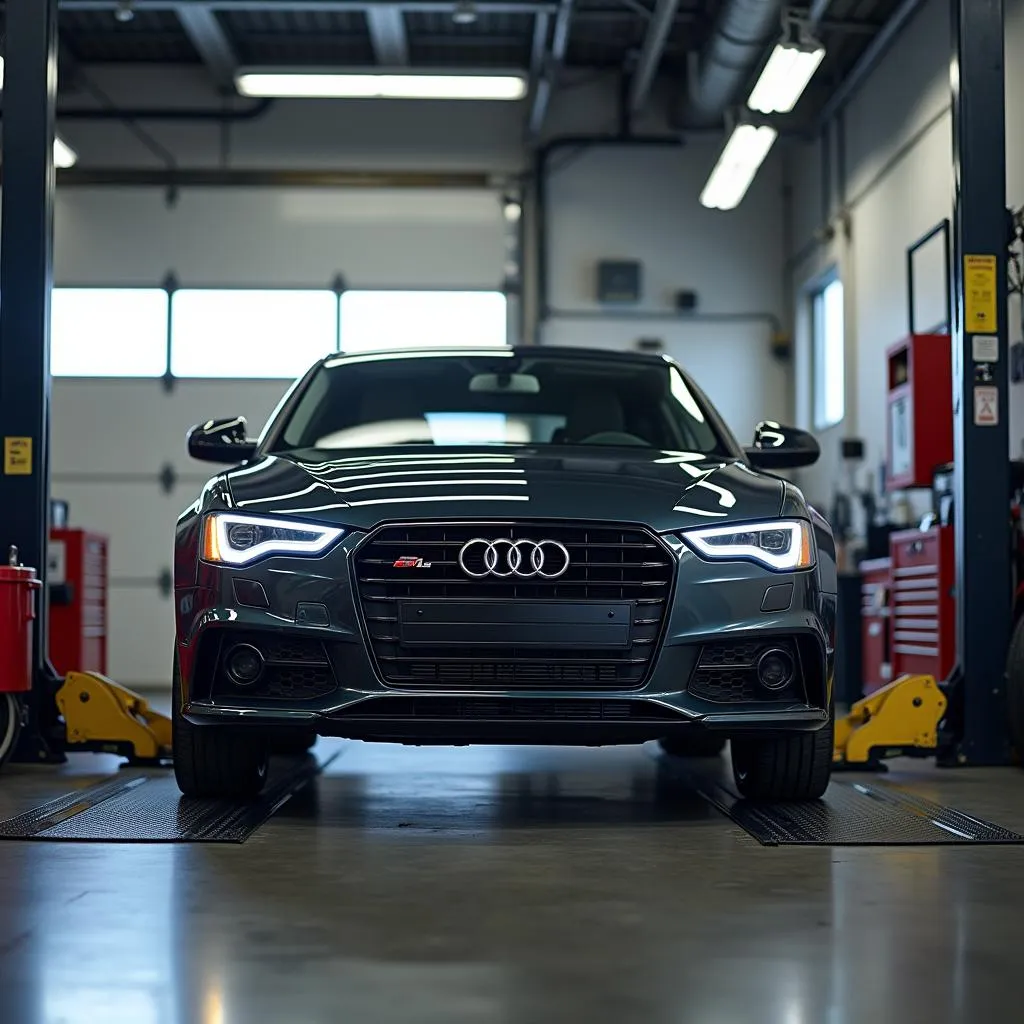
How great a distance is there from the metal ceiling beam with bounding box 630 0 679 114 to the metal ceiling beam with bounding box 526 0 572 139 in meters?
0.66

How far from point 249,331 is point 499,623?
11.6 metres

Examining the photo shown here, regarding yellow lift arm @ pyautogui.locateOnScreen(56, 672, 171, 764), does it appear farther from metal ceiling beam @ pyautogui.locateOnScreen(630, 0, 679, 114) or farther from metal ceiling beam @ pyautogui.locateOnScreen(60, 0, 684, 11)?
metal ceiling beam @ pyautogui.locateOnScreen(630, 0, 679, 114)

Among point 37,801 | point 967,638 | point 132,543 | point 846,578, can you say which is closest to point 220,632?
point 37,801

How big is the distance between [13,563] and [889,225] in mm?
8448

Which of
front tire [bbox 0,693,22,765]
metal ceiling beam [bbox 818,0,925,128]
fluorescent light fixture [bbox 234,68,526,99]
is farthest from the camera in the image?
fluorescent light fixture [bbox 234,68,526,99]

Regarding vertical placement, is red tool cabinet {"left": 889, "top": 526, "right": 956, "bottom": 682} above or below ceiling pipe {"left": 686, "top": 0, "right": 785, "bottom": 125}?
below

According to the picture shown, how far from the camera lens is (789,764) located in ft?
14.9

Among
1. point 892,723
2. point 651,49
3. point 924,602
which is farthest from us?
point 651,49

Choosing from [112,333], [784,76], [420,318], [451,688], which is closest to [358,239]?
[420,318]

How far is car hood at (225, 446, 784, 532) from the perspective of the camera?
4.12 metres

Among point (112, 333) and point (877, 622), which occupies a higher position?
point (112, 333)

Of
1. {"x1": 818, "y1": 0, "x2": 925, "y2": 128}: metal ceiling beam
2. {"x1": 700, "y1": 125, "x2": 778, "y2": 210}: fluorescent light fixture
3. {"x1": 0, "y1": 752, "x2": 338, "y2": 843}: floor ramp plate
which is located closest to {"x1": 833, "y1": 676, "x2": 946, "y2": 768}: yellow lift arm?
{"x1": 0, "y1": 752, "x2": 338, "y2": 843}: floor ramp plate

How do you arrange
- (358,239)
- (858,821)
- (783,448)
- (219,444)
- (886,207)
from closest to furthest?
1. (858,821)
2. (219,444)
3. (783,448)
4. (886,207)
5. (358,239)

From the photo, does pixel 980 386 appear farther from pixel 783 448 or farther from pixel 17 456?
pixel 17 456
